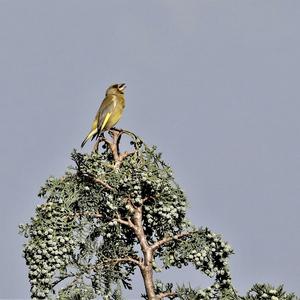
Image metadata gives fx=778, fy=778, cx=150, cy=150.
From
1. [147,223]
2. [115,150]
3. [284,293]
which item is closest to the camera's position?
[284,293]

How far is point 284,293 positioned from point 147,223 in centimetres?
221

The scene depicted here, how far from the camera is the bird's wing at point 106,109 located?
1476 cm

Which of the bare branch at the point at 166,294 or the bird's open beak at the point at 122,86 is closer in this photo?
the bare branch at the point at 166,294

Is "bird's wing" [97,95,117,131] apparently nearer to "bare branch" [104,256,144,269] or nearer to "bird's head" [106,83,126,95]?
"bird's head" [106,83,126,95]

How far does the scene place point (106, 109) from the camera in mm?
15578

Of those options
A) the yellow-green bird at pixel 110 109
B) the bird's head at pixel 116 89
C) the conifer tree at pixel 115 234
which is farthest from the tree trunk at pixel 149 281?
the bird's head at pixel 116 89

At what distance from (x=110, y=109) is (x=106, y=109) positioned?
0.19 metres

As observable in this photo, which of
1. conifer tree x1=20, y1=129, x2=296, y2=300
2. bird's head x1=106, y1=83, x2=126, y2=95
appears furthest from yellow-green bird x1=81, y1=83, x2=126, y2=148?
conifer tree x1=20, y1=129, x2=296, y2=300

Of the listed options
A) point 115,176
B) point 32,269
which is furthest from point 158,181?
point 32,269

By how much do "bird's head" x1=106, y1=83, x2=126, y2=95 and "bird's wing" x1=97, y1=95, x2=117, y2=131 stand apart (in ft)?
0.66

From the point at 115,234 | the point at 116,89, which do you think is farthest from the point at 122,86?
the point at 115,234

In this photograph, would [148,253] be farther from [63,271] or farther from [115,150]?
[115,150]

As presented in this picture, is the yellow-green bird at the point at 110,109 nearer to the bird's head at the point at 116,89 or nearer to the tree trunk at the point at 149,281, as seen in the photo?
the bird's head at the point at 116,89

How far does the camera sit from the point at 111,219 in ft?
33.6
